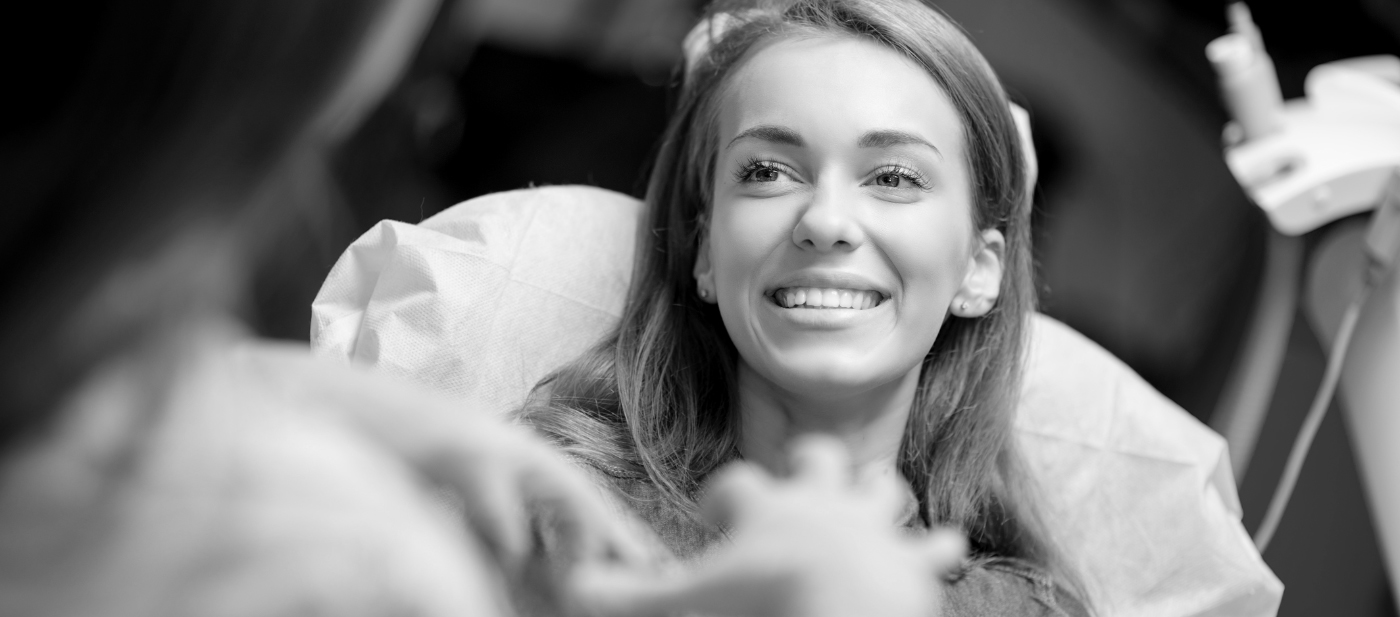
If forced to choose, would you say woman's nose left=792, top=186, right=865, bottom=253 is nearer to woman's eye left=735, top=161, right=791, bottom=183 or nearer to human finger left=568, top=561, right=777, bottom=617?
woman's eye left=735, top=161, right=791, bottom=183

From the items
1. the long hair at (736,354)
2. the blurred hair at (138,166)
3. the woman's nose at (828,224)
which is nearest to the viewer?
the blurred hair at (138,166)

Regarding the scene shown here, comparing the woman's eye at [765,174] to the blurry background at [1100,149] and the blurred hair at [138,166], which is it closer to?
the blurred hair at [138,166]

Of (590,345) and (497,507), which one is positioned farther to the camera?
(590,345)

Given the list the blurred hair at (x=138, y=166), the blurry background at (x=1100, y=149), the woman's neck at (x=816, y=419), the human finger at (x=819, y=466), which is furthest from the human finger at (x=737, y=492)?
the blurry background at (x=1100, y=149)

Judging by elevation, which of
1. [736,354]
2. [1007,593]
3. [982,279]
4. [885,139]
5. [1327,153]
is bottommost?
[1007,593]

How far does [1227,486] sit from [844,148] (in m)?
0.65

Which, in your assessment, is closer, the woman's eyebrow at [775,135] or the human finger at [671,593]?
the human finger at [671,593]

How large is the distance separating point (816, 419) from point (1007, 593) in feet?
0.74

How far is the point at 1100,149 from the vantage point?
229cm

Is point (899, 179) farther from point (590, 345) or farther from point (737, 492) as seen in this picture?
point (737, 492)

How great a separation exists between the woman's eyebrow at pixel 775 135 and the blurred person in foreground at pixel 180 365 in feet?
1.88

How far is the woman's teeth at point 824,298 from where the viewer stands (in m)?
1.00

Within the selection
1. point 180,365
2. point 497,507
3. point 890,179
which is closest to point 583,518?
point 497,507

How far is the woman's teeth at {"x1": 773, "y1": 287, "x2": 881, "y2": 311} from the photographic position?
1.00 metres
